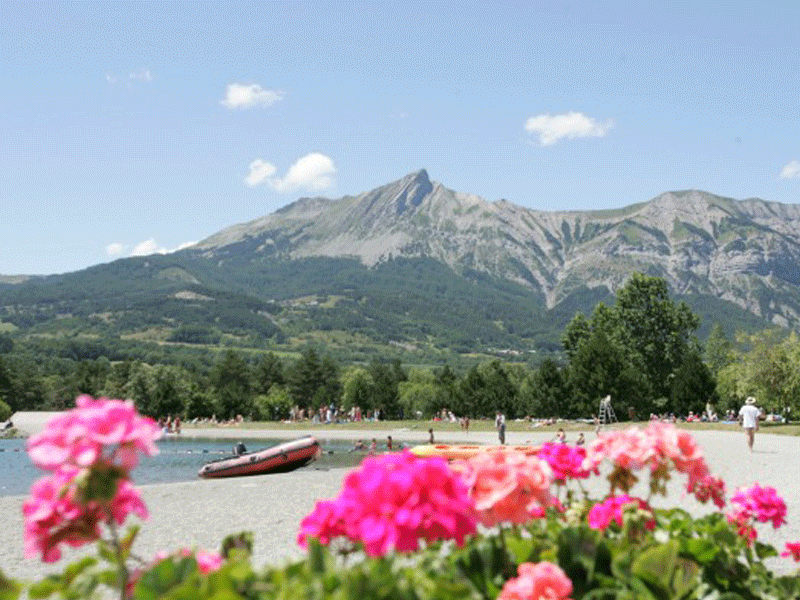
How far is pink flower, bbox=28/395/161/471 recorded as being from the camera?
10.0 feet

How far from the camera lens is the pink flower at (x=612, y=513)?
4973 millimetres

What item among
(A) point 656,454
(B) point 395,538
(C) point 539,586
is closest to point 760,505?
(A) point 656,454

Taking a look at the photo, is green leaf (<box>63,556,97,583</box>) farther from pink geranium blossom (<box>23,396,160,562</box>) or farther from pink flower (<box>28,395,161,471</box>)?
pink flower (<box>28,395,161,471</box>)

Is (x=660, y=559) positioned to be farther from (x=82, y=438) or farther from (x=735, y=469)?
(x=735, y=469)

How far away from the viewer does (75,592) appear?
3.06 metres

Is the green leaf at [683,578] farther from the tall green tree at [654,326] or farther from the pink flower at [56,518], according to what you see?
the tall green tree at [654,326]

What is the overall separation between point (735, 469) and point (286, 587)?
24.1 meters

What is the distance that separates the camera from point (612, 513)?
507cm

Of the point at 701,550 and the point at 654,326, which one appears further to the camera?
the point at 654,326

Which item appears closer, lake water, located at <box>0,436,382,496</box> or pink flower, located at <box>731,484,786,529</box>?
pink flower, located at <box>731,484,786,529</box>

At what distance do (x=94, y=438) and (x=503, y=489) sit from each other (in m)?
1.83

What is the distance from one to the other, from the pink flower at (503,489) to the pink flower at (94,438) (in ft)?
4.99

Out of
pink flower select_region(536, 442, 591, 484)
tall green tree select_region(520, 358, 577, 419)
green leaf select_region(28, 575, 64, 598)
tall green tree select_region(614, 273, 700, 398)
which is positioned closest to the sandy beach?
pink flower select_region(536, 442, 591, 484)

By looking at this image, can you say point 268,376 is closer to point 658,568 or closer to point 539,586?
point 658,568
